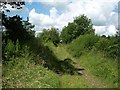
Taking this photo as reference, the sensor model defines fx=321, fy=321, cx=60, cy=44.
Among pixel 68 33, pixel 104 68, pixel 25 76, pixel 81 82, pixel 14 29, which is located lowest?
pixel 68 33

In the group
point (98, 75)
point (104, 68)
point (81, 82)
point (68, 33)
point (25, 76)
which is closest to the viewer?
point (25, 76)

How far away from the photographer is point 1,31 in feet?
52.5

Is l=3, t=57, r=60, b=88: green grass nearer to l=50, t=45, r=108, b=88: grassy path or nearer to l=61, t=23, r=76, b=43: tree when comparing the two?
l=50, t=45, r=108, b=88: grassy path

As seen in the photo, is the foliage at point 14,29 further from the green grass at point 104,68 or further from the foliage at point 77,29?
the foliage at point 77,29

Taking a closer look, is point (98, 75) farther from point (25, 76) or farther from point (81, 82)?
point (25, 76)

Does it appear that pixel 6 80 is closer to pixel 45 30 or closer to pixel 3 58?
pixel 3 58

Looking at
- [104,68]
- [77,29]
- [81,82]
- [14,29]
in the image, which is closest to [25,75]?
[81,82]

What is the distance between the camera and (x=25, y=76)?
1198 centimetres

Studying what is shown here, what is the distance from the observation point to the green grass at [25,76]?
11188 millimetres

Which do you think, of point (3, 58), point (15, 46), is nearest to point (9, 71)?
point (3, 58)

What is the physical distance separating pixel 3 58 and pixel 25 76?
7.43ft

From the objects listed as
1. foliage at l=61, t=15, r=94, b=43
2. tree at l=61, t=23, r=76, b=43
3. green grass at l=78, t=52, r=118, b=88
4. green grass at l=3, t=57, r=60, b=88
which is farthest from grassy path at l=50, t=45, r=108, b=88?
tree at l=61, t=23, r=76, b=43

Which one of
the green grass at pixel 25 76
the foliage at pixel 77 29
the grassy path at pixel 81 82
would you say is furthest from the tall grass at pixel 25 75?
the foliage at pixel 77 29

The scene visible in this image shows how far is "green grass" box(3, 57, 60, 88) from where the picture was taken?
1119 centimetres
